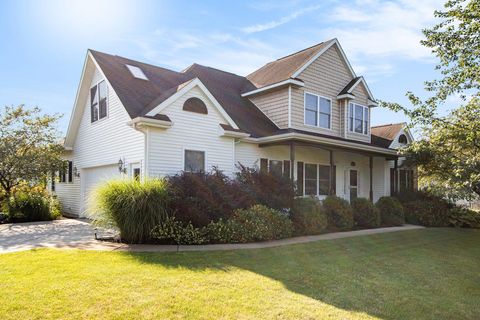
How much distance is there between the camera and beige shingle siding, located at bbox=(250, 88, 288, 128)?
16172 millimetres

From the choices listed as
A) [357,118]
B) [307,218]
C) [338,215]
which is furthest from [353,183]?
[307,218]

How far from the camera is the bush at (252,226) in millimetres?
9680

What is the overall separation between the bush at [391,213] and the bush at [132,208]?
32.9ft

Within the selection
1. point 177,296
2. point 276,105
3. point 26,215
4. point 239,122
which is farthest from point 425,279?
point 26,215

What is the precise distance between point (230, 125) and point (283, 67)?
5904 mm

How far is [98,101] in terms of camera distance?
49.4 feet

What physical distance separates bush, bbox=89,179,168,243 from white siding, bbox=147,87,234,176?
2292 mm

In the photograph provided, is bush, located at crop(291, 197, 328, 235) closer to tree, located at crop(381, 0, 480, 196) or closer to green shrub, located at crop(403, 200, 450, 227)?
tree, located at crop(381, 0, 480, 196)

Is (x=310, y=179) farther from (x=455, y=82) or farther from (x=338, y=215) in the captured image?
(x=455, y=82)

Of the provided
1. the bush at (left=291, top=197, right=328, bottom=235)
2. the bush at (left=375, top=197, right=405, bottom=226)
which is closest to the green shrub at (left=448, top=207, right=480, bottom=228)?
the bush at (left=375, top=197, right=405, bottom=226)

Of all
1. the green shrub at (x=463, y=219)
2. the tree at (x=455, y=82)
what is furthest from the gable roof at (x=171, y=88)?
the green shrub at (x=463, y=219)

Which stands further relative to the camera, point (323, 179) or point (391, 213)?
point (323, 179)

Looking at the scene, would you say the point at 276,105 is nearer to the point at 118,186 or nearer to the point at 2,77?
the point at 118,186

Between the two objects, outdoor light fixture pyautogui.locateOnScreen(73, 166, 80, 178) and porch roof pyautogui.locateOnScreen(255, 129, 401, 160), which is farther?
outdoor light fixture pyautogui.locateOnScreen(73, 166, 80, 178)
